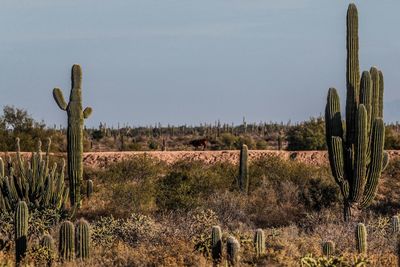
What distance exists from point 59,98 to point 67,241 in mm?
7946

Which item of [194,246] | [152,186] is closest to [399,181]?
[152,186]

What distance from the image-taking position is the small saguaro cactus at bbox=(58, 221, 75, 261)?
1511 cm

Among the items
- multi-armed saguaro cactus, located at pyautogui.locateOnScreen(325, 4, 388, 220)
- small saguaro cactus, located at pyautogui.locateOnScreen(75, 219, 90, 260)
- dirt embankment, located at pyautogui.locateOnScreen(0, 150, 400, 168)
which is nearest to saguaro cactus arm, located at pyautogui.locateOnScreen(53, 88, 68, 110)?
multi-armed saguaro cactus, located at pyautogui.locateOnScreen(325, 4, 388, 220)

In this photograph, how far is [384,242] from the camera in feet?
54.7

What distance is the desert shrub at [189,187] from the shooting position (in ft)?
84.6

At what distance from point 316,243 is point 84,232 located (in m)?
4.21

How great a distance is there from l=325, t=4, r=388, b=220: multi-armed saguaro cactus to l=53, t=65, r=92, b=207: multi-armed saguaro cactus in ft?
20.5

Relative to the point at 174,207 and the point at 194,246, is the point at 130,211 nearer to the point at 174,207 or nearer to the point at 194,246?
the point at 174,207

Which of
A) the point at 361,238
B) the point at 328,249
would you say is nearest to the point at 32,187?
the point at 361,238

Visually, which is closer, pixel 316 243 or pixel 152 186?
pixel 316 243

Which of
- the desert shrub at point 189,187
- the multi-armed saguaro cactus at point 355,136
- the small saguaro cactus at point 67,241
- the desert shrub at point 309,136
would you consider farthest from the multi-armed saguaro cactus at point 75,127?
the desert shrub at point 309,136

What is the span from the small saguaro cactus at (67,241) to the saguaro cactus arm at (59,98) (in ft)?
25.6

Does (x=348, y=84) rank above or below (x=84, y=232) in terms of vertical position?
above

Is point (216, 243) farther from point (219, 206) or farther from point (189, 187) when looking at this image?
point (189, 187)
